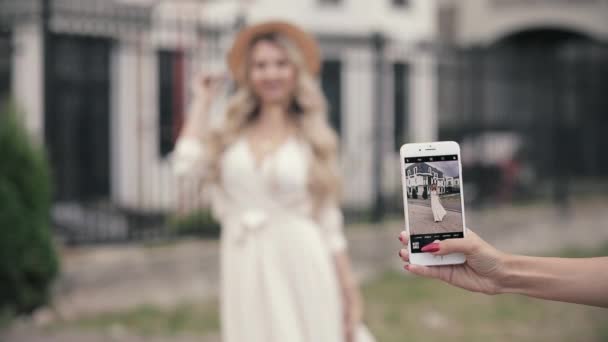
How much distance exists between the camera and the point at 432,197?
1366 millimetres

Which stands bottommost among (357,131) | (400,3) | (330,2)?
(357,131)

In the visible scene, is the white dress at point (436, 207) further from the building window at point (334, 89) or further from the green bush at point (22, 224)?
the building window at point (334, 89)

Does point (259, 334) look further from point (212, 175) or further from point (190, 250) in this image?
point (190, 250)

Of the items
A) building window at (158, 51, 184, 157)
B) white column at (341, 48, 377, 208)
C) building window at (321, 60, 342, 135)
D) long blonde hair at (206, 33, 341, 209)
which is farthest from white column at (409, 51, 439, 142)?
long blonde hair at (206, 33, 341, 209)

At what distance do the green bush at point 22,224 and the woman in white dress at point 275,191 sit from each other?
2.98 m

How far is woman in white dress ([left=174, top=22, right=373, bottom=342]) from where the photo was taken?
3.23 metres

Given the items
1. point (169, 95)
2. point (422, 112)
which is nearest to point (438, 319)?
point (169, 95)

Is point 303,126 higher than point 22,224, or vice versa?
point 303,126

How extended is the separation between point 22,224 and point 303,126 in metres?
3.32

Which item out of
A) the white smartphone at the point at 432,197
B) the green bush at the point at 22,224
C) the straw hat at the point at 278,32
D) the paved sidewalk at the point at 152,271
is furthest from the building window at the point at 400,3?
the white smartphone at the point at 432,197

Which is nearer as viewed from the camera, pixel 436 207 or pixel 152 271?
pixel 436 207

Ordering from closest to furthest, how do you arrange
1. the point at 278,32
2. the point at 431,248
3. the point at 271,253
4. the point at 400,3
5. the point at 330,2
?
the point at 431,248 → the point at 271,253 → the point at 278,32 → the point at 330,2 → the point at 400,3

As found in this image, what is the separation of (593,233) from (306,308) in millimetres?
7954

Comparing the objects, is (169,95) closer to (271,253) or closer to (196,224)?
(196,224)
